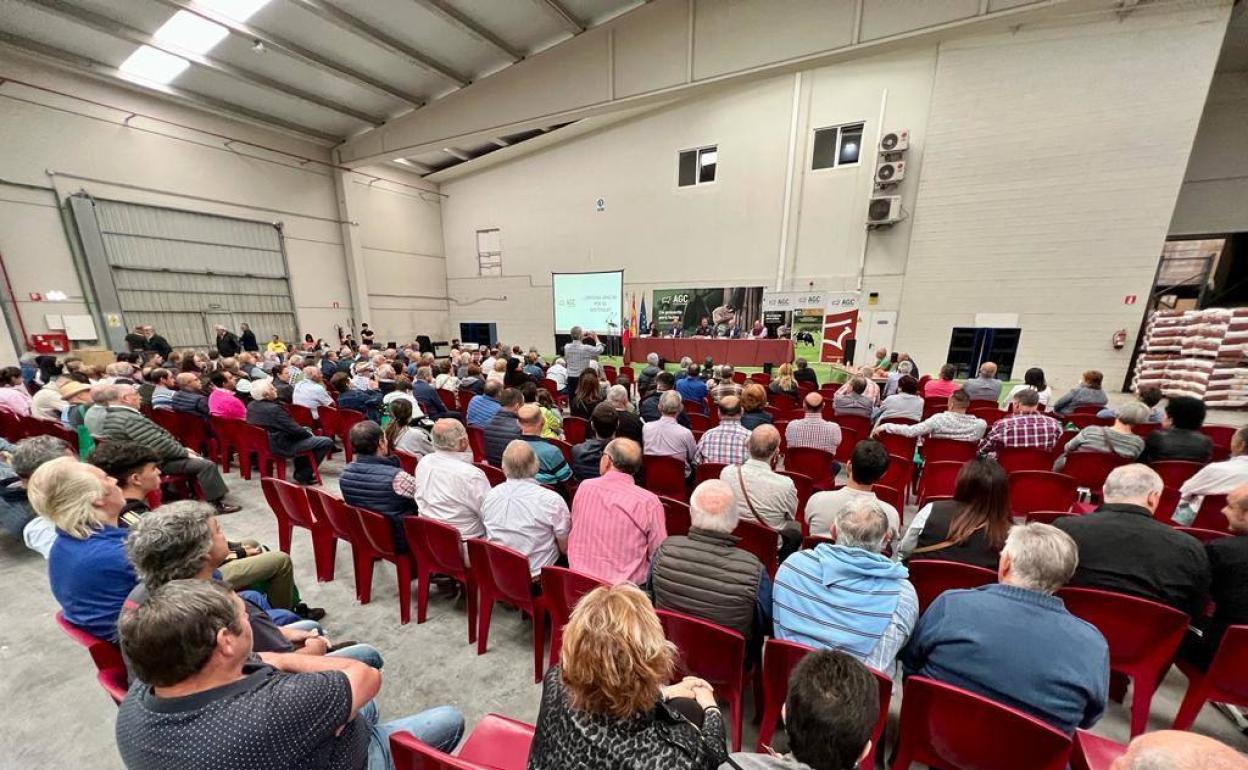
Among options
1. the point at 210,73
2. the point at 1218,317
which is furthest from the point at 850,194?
the point at 210,73

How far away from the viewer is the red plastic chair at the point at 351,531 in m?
2.56

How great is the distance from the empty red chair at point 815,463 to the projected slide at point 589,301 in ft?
31.7

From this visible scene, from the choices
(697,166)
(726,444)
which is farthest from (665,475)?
(697,166)

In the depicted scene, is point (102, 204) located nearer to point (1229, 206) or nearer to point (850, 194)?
point (850, 194)

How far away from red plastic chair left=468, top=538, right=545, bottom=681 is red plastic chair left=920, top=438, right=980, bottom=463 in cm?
331

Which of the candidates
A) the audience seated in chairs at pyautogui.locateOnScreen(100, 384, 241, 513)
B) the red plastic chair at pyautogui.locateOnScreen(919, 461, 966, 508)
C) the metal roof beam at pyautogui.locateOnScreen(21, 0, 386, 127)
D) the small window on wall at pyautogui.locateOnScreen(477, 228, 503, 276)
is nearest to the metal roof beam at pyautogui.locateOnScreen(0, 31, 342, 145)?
the metal roof beam at pyautogui.locateOnScreen(21, 0, 386, 127)

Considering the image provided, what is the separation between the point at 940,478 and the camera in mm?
3273

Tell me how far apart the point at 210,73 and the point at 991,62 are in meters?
15.2

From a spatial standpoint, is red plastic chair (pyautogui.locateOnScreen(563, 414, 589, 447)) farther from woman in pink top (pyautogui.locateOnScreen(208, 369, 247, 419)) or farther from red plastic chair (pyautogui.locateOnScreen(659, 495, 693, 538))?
woman in pink top (pyautogui.locateOnScreen(208, 369, 247, 419))

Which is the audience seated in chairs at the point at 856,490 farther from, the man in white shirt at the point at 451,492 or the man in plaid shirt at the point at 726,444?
the man in white shirt at the point at 451,492

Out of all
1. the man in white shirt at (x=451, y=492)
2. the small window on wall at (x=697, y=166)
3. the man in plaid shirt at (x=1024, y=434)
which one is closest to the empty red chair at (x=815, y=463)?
the man in plaid shirt at (x=1024, y=434)

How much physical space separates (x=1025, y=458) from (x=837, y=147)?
861 centimetres

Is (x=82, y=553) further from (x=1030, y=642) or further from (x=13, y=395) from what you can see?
(x=13, y=395)

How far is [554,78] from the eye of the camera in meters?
8.91
